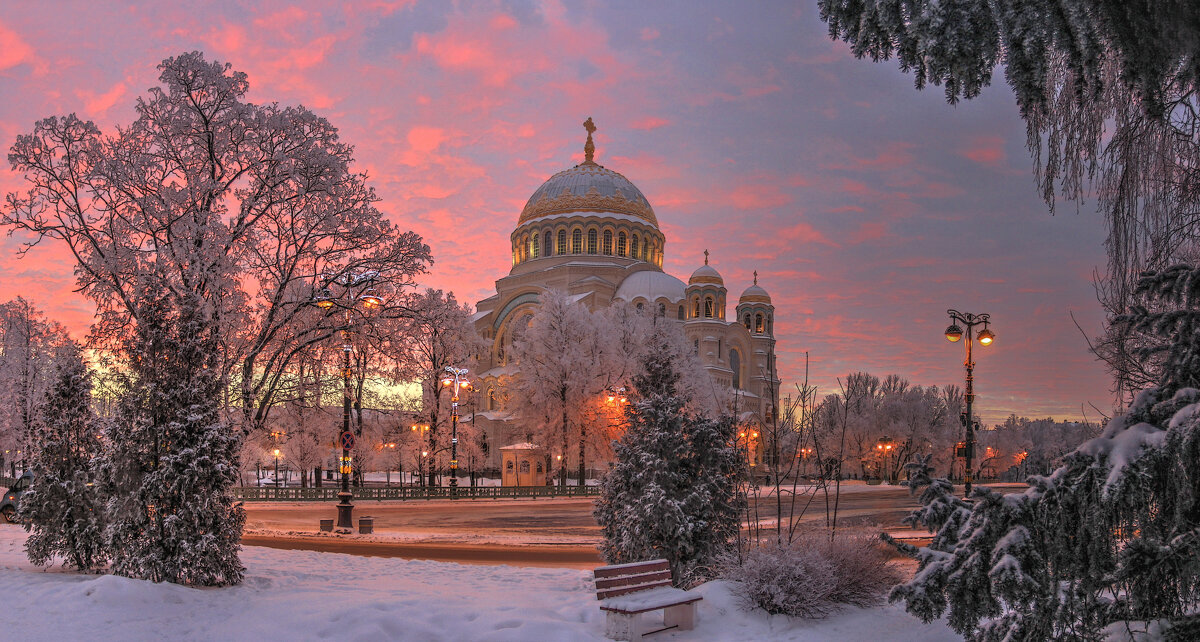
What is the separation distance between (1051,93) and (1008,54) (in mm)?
1183

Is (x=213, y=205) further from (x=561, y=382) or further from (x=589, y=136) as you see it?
(x=589, y=136)

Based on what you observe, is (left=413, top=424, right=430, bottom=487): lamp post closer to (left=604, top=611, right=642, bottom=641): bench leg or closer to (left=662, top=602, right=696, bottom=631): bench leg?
(left=662, top=602, right=696, bottom=631): bench leg

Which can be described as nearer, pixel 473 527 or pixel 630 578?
pixel 630 578

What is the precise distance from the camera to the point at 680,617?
8.13 meters

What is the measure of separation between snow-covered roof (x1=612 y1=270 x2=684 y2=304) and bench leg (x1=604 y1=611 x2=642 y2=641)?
53133mm

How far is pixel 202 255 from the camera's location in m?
14.5

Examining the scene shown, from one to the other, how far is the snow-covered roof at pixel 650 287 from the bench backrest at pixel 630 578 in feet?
171

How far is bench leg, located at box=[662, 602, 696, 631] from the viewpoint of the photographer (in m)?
8.10

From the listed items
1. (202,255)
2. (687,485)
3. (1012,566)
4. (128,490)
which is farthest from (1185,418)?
(202,255)

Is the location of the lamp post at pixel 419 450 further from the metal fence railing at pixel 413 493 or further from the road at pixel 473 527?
the road at pixel 473 527

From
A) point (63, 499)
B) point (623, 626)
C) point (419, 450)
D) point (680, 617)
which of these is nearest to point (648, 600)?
point (623, 626)

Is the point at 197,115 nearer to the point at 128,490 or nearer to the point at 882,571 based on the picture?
the point at 128,490

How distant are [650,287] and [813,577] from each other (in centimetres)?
5465

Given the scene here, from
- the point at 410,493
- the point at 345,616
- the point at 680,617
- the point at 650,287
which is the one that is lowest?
A: the point at 410,493
